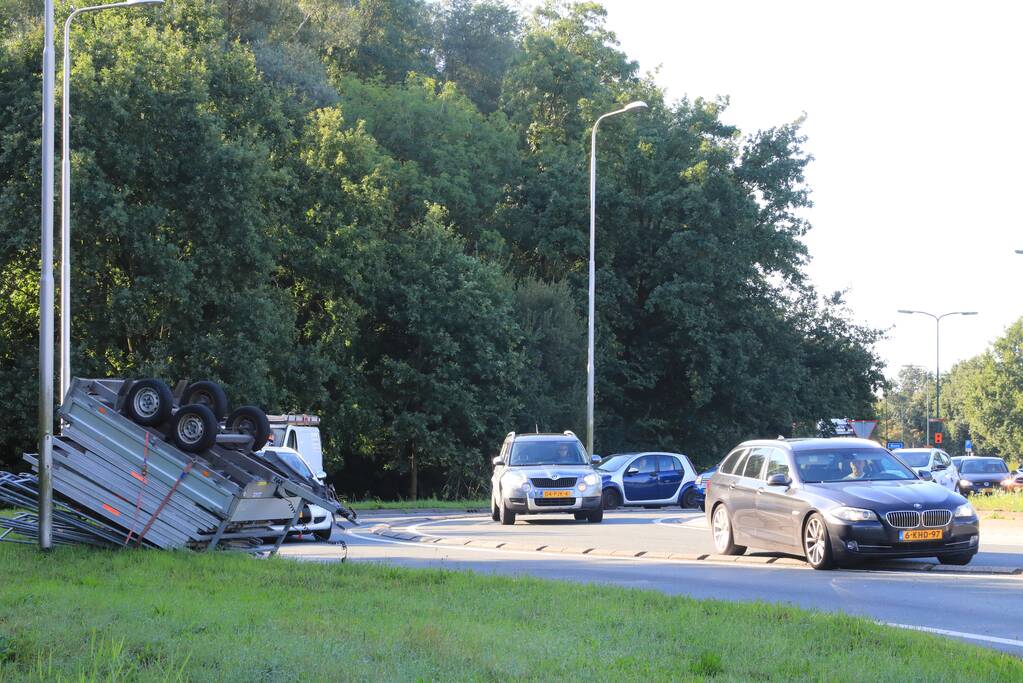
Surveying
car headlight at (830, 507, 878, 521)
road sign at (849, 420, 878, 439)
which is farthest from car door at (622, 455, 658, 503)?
car headlight at (830, 507, 878, 521)

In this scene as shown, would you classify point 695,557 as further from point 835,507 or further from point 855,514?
point 855,514

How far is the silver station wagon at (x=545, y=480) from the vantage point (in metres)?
27.2

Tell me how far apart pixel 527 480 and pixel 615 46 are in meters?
40.7

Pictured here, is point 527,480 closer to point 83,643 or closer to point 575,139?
point 83,643

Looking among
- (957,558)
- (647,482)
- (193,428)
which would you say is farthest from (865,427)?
(193,428)

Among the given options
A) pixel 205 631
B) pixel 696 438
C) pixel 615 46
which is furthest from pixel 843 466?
pixel 615 46

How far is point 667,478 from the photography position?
37.2 meters

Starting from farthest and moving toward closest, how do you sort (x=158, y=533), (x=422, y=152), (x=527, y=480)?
(x=422, y=152) → (x=527, y=480) → (x=158, y=533)

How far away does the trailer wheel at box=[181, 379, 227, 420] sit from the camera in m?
18.3

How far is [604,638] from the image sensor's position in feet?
30.5

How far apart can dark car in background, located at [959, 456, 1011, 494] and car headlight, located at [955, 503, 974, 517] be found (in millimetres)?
38719

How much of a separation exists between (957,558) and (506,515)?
12.3 metres

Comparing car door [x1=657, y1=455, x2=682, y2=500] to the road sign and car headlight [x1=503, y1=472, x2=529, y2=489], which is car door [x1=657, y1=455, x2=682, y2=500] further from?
the road sign

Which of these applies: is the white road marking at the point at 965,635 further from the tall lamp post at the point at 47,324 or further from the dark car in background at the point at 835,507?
the tall lamp post at the point at 47,324
